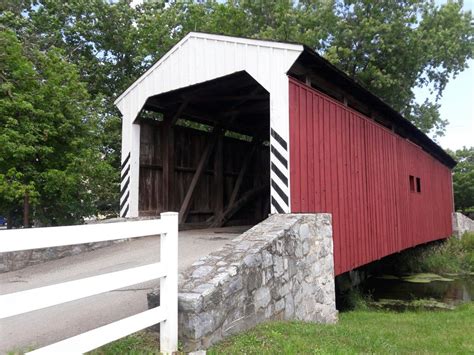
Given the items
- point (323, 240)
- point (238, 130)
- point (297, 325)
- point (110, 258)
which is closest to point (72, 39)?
point (238, 130)

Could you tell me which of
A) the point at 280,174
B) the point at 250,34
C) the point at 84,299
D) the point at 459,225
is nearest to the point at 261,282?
the point at 84,299

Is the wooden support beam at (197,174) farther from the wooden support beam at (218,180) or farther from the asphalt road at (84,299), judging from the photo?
the asphalt road at (84,299)

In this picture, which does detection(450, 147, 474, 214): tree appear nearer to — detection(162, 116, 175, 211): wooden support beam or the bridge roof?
the bridge roof

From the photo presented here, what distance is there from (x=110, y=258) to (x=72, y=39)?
1202 cm

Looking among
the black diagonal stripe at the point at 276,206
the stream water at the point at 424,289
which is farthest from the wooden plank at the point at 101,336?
the stream water at the point at 424,289

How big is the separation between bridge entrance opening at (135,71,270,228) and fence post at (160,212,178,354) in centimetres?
376

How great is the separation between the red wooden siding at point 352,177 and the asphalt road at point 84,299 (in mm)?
1739

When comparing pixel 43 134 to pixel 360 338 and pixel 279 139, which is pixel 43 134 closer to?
pixel 279 139

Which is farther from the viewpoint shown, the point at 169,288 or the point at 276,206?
the point at 276,206

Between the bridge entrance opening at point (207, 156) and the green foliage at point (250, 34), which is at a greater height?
the green foliage at point (250, 34)

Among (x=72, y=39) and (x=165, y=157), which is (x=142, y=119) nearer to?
(x=165, y=157)

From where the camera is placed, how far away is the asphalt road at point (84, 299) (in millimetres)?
2934

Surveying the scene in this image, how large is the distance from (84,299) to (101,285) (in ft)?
5.65

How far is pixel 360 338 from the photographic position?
379 centimetres
